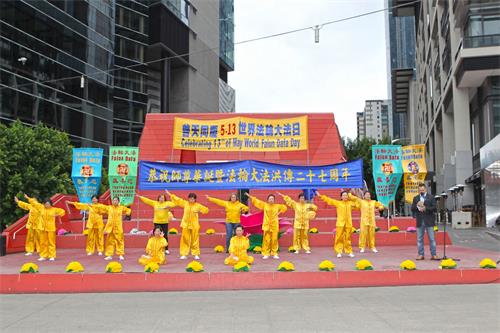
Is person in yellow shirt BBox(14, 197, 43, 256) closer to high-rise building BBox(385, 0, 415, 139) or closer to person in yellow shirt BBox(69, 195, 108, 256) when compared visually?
person in yellow shirt BBox(69, 195, 108, 256)

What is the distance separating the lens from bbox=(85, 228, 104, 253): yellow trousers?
1390cm

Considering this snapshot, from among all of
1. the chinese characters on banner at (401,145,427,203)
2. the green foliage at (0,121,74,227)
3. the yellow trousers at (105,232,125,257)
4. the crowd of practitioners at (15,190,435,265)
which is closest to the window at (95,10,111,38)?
the green foliage at (0,121,74,227)

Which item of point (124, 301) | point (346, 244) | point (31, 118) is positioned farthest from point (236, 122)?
point (31, 118)

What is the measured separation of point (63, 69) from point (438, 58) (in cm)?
2916

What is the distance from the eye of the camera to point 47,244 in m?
12.9

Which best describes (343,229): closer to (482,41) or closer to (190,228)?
(190,228)

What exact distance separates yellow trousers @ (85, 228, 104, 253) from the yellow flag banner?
530 centimetres

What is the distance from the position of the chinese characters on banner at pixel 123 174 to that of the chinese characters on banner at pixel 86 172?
3.84 feet

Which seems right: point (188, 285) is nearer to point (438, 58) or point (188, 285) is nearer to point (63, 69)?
point (63, 69)

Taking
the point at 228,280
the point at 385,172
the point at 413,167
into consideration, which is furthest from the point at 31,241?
the point at 413,167

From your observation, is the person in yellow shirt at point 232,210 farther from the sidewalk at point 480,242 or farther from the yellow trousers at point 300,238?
the sidewalk at point 480,242

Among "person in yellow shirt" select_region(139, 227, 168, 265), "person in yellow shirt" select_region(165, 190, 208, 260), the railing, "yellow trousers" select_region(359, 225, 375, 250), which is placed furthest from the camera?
the railing

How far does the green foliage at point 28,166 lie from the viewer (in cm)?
1977

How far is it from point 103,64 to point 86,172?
24144 mm
